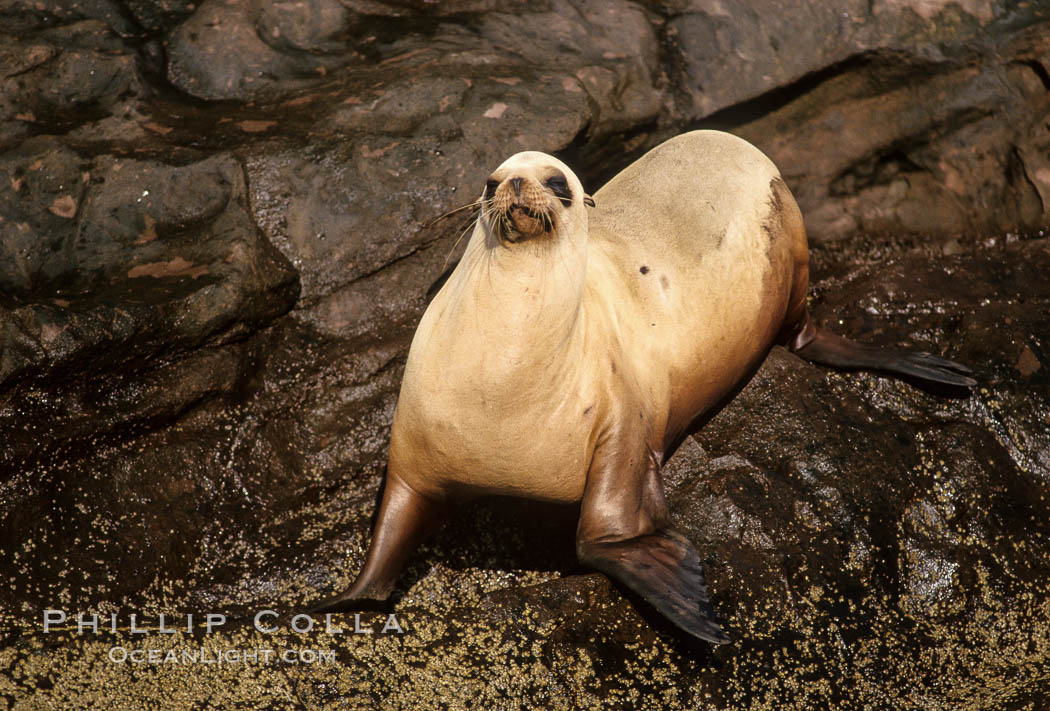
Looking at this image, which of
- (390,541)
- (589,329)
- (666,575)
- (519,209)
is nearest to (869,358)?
(589,329)

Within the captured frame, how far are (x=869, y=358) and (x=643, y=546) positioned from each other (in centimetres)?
222

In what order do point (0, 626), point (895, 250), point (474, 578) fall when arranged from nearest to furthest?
point (0, 626) < point (474, 578) < point (895, 250)

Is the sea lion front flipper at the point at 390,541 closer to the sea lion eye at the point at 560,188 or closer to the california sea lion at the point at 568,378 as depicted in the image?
the california sea lion at the point at 568,378

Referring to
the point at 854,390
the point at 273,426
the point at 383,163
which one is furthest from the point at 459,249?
the point at 854,390

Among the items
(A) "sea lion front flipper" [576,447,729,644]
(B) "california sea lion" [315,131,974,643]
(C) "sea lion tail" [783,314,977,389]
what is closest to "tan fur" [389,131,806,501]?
(B) "california sea lion" [315,131,974,643]

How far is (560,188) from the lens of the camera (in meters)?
4.32

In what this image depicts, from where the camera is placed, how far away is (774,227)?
5832 millimetres

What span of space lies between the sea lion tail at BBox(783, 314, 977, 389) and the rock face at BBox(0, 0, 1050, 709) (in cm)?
12

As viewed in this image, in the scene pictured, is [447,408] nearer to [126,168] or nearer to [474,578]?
[474,578]

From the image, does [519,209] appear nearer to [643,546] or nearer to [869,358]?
[643,546]

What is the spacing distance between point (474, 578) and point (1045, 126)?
549cm

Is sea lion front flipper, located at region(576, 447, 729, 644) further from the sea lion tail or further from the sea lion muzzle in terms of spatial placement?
the sea lion tail

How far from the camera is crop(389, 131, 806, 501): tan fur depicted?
4375mm

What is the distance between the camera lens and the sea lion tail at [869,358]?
18.6 feet
